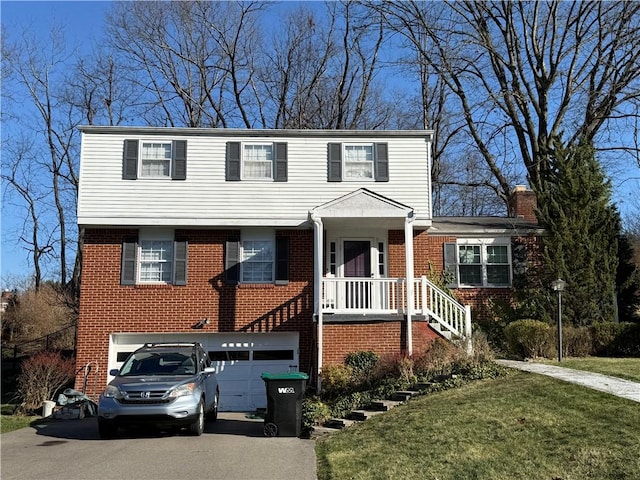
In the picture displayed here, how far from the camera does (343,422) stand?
35.6 ft

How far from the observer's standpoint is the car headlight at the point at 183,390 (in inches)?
395

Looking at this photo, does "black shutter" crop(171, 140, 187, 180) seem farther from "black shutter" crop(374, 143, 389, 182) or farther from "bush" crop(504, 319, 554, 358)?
"bush" crop(504, 319, 554, 358)

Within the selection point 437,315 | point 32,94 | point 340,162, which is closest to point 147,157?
point 340,162

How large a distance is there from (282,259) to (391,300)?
3.24 meters

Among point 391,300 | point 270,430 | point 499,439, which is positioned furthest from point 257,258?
point 499,439

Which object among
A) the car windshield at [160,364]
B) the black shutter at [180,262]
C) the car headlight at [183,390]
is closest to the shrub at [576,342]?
the car windshield at [160,364]

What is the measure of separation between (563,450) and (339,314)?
27.3 ft

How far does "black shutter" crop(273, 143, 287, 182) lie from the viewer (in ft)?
56.2

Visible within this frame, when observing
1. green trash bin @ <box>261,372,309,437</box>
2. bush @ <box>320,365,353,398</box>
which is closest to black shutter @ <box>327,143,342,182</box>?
bush @ <box>320,365,353,398</box>

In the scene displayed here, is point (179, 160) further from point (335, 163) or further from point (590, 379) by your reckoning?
point (590, 379)

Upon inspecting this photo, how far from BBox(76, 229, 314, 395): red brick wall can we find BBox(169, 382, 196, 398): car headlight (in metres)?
6.25

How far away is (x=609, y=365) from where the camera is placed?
1301 cm

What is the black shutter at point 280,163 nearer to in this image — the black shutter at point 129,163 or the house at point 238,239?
the house at point 238,239

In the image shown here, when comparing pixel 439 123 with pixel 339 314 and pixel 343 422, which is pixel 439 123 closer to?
pixel 339 314
